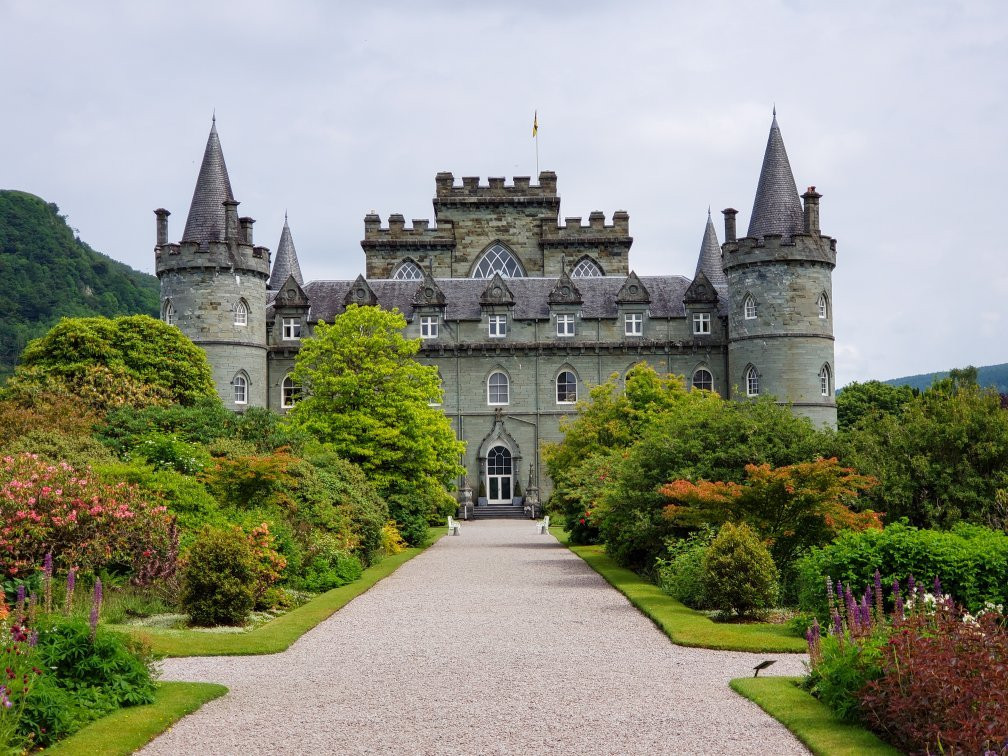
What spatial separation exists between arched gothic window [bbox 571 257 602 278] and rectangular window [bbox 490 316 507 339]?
7536mm

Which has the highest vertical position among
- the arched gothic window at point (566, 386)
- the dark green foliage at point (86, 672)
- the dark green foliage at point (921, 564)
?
the arched gothic window at point (566, 386)

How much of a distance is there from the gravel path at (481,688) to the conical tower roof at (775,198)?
3239 cm

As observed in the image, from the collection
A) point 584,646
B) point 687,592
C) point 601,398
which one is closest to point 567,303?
point 601,398

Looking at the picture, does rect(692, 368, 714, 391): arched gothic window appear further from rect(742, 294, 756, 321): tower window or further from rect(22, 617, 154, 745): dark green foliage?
rect(22, 617, 154, 745): dark green foliage

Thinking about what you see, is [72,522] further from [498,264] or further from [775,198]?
[498,264]

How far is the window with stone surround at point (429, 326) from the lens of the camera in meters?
52.2

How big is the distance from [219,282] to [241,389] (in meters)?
4.86

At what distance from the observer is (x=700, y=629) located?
48.3ft

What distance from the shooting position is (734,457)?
70.8 feet

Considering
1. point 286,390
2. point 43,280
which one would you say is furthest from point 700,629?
point 43,280

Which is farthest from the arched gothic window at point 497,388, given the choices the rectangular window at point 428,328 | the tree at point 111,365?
the tree at point 111,365

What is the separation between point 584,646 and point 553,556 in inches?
578

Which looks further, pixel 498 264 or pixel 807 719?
pixel 498 264

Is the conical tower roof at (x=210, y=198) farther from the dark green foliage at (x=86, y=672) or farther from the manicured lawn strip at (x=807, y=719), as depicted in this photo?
the manicured lawn strip at (x=807, y=719)
